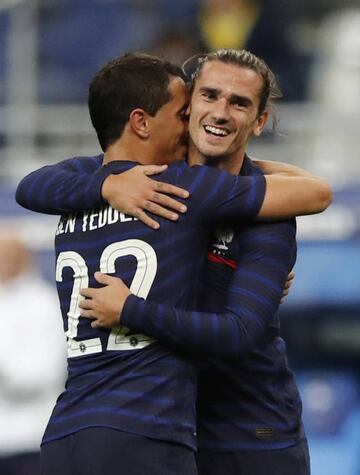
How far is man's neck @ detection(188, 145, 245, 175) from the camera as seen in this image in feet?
11.3

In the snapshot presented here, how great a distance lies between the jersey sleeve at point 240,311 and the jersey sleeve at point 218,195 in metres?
0.09

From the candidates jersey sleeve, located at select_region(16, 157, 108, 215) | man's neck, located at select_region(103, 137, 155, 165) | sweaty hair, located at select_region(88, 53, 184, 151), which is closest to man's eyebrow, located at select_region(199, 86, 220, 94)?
sweaty hair, located at select_region(88, 53, 184, 151)

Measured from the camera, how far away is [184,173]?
3.20 meters

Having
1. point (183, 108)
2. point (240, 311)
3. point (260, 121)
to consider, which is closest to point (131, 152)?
point (183, 108)

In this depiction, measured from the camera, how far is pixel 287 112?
766 centimetres

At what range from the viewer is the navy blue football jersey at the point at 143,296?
3105mm

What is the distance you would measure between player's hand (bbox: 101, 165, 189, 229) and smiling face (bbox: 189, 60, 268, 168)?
202 millimetres

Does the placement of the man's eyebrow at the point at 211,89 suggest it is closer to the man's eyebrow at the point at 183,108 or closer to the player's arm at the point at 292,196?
the man's eyebrow at the point at 183,108

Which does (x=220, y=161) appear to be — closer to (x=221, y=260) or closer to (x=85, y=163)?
(x=221, y=260)

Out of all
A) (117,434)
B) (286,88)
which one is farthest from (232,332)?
(286,88)

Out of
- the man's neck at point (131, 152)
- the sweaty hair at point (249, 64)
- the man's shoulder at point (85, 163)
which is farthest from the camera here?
the man's shoulder at point (85, 163)

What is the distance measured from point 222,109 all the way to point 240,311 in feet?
1.87

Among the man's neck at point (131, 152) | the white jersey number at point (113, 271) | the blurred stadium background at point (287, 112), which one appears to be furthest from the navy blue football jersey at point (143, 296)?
the blurred stadium background at point (287, 112)

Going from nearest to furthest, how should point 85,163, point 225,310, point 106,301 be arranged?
point 106,301
point 225,310
point 85,163
